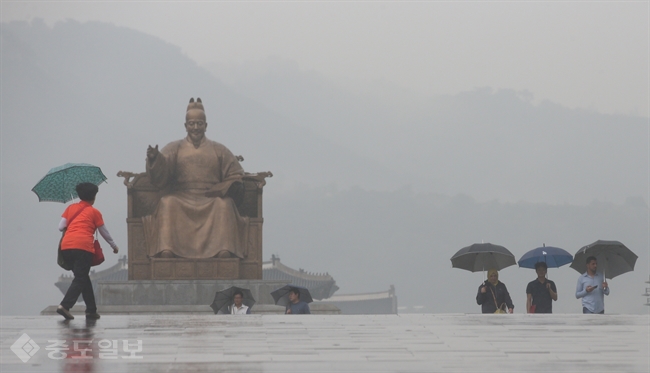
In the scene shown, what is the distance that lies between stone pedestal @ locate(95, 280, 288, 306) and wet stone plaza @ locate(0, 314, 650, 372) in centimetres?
472

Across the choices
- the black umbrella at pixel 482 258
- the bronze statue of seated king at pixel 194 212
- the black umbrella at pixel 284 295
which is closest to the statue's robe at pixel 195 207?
the bronze statue of seated king at pixel 194 212

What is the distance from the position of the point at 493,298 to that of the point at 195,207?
4.58 meters

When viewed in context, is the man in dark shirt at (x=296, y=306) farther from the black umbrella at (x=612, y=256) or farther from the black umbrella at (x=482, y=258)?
the black umbrella at (x=612, y=256)

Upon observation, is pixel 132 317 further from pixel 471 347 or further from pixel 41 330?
pixel 471 347

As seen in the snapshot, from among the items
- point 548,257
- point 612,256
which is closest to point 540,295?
point 612,256

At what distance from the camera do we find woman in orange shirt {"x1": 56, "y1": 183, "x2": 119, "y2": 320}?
621cm

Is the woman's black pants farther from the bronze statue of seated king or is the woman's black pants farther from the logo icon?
the bronze statue of seated king

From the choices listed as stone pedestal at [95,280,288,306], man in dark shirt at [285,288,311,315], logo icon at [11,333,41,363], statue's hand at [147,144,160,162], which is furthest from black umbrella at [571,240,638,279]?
statue's hand at [147,144,160,162]

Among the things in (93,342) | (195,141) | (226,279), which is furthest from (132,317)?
(195,141)

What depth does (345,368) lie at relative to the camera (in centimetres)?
432

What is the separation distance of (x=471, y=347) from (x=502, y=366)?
0.54m

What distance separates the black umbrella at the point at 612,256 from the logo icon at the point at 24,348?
15.5 feet

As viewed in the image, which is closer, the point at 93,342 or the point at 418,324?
the point at 93,342

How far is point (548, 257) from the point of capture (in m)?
Result: 9.12
